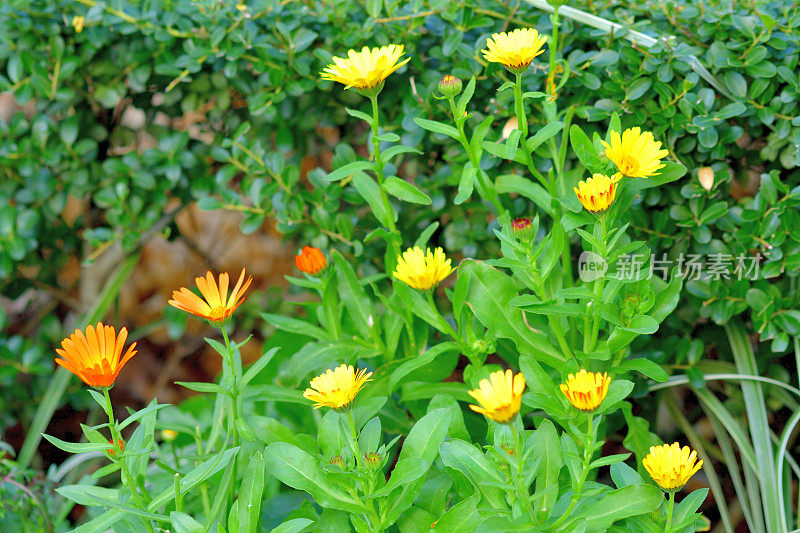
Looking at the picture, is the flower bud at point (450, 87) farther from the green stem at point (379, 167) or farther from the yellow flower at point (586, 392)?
the yellow flower at point (586, 392)

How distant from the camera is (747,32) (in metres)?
1.18

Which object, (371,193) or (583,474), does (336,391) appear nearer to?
(583,474)

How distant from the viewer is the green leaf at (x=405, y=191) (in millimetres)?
1084

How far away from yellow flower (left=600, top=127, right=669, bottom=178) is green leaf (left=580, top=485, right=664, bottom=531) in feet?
1.30

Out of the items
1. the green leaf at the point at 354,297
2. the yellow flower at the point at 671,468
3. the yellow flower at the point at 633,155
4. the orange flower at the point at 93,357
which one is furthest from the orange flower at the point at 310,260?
the yellow flower at the point at 671,468

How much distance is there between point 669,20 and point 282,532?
1067 millimetres

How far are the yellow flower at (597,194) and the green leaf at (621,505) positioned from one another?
0.35m

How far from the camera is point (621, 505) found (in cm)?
85

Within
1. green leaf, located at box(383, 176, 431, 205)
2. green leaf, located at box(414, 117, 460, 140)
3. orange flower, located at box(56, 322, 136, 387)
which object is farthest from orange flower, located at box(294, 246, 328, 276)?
orange flower, located at box(56, 322, 136, 387)

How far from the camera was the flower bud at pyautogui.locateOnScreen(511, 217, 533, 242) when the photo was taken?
93 centimetres

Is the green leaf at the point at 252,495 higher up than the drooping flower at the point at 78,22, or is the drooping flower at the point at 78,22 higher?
the drooping flower at the point at 78,22

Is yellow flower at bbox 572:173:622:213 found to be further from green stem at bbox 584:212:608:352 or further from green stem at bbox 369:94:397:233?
green stem at bbox 369:94:397:233

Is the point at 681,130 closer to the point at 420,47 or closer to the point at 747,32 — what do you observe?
the point at 747,32

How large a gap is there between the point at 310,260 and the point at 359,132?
488 millimetres
